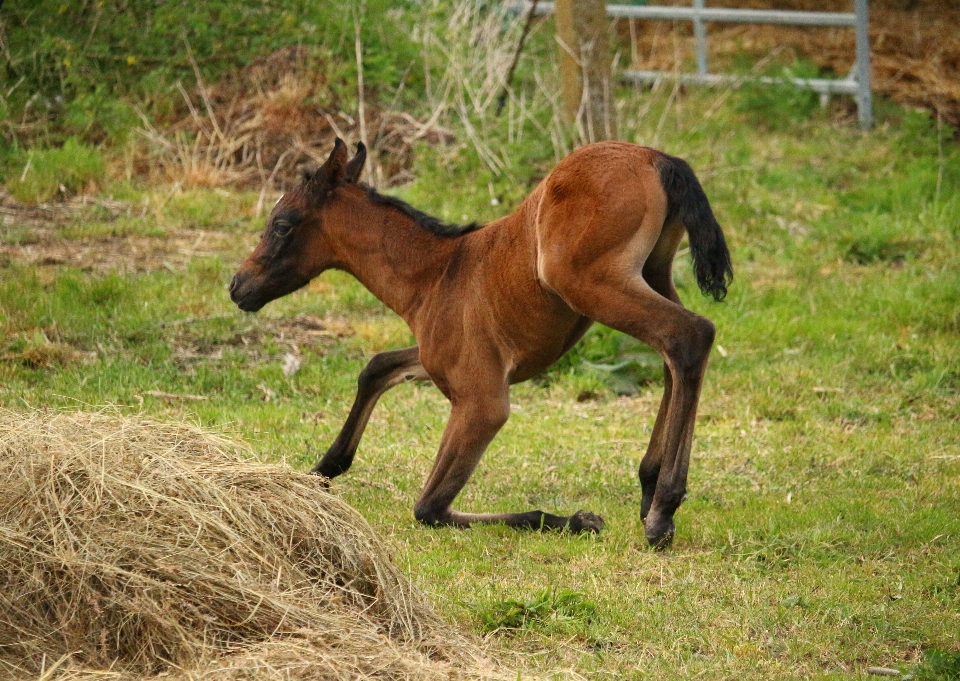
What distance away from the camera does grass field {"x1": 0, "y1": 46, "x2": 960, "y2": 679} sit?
466cm

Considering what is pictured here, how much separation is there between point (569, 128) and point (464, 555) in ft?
20.3

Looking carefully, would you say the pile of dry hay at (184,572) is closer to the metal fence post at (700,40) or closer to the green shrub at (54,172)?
the green shrub at (54,172)

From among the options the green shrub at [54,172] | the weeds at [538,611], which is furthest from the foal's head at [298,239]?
the green shrub at [54,172]

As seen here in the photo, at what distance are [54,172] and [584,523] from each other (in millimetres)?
7361

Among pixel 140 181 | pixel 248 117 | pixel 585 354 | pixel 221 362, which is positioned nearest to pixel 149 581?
pixel 221 362

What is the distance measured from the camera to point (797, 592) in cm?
492

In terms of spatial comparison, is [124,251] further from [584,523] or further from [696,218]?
[696,218]

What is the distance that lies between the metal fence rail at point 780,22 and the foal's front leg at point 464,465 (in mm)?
8116

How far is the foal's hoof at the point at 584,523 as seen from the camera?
5.68 meters

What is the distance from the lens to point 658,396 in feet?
26.2

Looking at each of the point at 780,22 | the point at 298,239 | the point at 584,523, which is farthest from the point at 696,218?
the point at 780,22

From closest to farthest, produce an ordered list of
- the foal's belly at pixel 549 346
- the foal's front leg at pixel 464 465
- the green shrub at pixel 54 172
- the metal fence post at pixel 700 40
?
the foal's front leg at pixel 464 465 → the foal's belly at pixel 549 346 → the green shrub at pixel 54 172 → the metal fence post at pixel 700 40

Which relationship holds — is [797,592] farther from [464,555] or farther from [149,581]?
[149,581]

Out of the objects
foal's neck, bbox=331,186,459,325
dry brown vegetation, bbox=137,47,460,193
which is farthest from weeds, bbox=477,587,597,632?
dry brown vegetation, bbox=137,47,460,193
